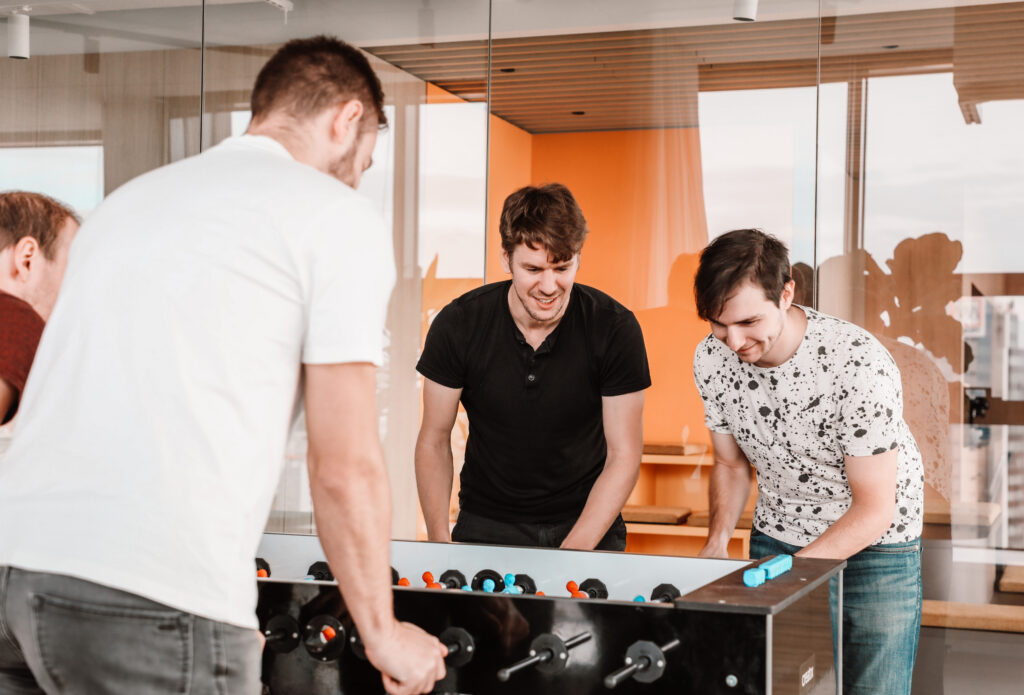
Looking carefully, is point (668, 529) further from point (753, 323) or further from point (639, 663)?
point (639, 663)

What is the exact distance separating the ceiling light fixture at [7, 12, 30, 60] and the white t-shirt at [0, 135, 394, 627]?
165 inches

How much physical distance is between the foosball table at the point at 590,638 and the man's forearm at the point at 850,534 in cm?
18

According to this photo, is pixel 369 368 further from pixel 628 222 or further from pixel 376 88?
pixel 628 222

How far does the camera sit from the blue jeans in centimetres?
233

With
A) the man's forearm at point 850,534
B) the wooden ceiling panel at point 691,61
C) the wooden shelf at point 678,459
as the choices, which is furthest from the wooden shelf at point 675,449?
the man's forearm at point 850,534

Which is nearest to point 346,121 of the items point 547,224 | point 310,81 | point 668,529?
point 310,81

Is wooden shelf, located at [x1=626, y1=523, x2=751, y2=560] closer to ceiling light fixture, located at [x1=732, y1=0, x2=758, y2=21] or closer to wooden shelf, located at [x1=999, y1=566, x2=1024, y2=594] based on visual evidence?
wooden shelf, located at [x1=999, y1=566, x2=1024, y2=594]

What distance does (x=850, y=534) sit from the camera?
2109mm

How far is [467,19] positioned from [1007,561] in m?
2.97

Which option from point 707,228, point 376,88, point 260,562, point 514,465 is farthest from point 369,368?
point 707,228

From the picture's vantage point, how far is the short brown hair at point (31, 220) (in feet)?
7.00

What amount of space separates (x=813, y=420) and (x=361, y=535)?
48.7 inches

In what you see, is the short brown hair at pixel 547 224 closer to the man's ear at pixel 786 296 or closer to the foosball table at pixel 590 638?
the man's ear at pixel 786 296

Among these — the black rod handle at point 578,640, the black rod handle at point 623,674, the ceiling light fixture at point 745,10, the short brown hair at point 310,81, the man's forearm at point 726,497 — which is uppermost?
the ceiling light fixture at point 745,10
